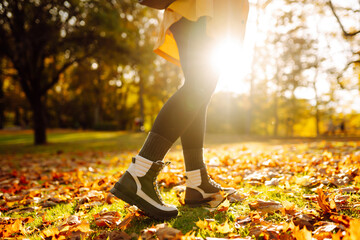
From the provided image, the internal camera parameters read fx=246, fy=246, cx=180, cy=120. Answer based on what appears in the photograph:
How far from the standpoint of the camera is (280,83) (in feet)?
72.1

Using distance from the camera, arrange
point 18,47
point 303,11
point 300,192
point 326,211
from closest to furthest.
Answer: point 326,211 < point 300,192 < point 18,47 < point 303,11

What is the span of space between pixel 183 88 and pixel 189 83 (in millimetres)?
49

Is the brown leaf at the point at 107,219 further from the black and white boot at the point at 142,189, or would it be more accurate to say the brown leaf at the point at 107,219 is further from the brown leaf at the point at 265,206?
the brown leaf at the point at 265,206

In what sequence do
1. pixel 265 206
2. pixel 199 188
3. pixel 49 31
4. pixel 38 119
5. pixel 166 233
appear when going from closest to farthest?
pixel 166 233 → pixel 265 206 → pixel 199 188 → pixel 49 31 → pixel 38 119

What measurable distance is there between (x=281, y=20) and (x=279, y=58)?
410 inches

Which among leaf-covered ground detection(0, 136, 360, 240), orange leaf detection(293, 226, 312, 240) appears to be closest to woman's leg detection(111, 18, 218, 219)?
leaf-covered ground detection(0, 136, 360, 240)

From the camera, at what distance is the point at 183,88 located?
4.87 feet

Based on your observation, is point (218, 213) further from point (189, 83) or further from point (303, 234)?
point (189, 83)

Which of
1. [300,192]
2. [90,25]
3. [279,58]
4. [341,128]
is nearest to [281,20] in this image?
[90,25]

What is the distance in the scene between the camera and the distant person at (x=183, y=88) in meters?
1.40

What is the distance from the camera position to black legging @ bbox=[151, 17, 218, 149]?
1.44 meters

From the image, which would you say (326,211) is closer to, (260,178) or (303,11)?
(260,178)

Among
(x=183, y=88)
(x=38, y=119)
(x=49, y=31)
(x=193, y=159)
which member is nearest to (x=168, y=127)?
(x=183, y=88)

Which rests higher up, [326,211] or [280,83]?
[280,83]
